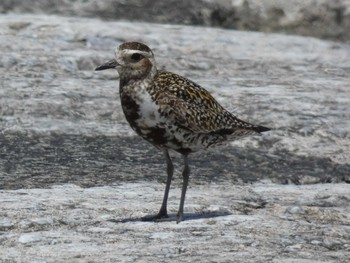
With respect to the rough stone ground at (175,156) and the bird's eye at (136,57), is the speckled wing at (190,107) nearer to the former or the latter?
the bird's eye at (136,57)

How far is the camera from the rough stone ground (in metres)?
7.92

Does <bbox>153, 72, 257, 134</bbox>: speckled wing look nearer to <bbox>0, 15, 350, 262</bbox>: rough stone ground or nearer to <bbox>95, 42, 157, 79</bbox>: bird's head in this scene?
<bbox>95, 42, 157, 79</bbox>: bird's head

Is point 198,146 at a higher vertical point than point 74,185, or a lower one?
higher

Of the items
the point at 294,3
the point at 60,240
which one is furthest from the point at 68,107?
the point at 294,3

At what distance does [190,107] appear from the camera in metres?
8.58

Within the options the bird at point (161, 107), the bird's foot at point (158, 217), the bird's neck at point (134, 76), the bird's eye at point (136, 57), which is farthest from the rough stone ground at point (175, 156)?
the bird's eye at point (136, 57)

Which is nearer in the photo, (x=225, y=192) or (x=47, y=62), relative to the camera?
(x=225, y=192)

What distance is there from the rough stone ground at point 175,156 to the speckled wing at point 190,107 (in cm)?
65

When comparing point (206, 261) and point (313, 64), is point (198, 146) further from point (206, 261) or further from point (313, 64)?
point (313, 64)

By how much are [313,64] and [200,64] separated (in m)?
1.46

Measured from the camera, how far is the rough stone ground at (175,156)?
7.92 metres

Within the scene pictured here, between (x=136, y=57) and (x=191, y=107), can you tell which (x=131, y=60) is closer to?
(x=136, y=57)

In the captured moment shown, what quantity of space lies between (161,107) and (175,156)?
2468 mm

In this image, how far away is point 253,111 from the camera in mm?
11758
